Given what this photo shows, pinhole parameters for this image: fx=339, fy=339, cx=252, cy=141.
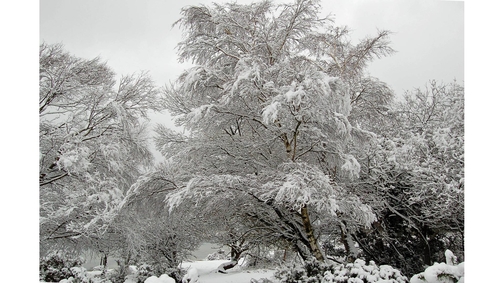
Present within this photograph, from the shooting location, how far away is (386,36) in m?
5.22

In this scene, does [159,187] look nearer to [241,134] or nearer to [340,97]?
[241,134]

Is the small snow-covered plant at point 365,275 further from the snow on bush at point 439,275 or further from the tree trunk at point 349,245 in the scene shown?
the tree trunk at point 349,245

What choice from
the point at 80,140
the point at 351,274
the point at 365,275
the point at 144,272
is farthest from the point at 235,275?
the point at 80,140

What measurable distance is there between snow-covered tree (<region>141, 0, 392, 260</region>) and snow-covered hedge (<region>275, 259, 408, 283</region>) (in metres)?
0.22

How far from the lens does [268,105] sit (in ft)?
12.4

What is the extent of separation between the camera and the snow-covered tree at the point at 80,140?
13.6 feet

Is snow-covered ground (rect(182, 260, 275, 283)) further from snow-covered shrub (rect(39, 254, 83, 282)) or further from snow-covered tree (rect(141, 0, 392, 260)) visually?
snow-covered shrub (rect(39, 254, 83, 282))

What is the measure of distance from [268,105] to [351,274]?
80.1 inches

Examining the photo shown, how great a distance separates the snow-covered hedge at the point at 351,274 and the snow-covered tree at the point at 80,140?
2.57m

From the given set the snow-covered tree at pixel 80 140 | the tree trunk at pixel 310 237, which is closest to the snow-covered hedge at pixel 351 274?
the tree trunk at pixel 310 237

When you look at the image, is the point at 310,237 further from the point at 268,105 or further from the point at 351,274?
the point at 268,105

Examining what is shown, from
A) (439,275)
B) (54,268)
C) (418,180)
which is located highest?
(418,180)
